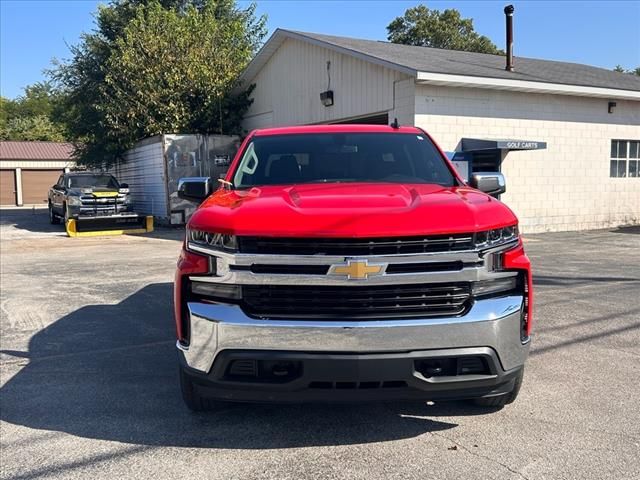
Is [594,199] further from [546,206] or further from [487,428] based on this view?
[487,428]

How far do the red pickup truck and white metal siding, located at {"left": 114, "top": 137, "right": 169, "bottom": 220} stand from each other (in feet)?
54.9

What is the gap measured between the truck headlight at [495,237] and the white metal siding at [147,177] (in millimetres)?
17015

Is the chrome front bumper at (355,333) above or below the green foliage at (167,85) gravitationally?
below

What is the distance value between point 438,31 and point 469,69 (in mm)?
33313

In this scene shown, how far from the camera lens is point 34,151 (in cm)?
4472

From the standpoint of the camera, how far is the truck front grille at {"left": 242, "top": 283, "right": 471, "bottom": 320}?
9.75 feet

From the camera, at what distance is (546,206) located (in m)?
15.6

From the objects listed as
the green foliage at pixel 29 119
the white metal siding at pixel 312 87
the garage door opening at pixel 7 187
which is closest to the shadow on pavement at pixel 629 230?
the white metal siding at pixel 312 87

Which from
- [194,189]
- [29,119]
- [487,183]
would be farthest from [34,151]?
[487,183]

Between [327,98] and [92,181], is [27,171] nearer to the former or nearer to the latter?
[92,181]

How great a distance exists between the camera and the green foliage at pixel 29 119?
61.2 metres

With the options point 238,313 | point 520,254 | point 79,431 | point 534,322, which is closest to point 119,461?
point 79,431

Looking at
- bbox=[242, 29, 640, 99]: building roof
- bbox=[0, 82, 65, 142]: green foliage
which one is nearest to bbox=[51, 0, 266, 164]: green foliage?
bbox=[242, 29, 640, 99]: building roof

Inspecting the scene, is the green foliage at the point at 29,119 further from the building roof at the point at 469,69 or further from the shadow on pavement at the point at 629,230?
→ the shadow on pavement at the point at 629,230
